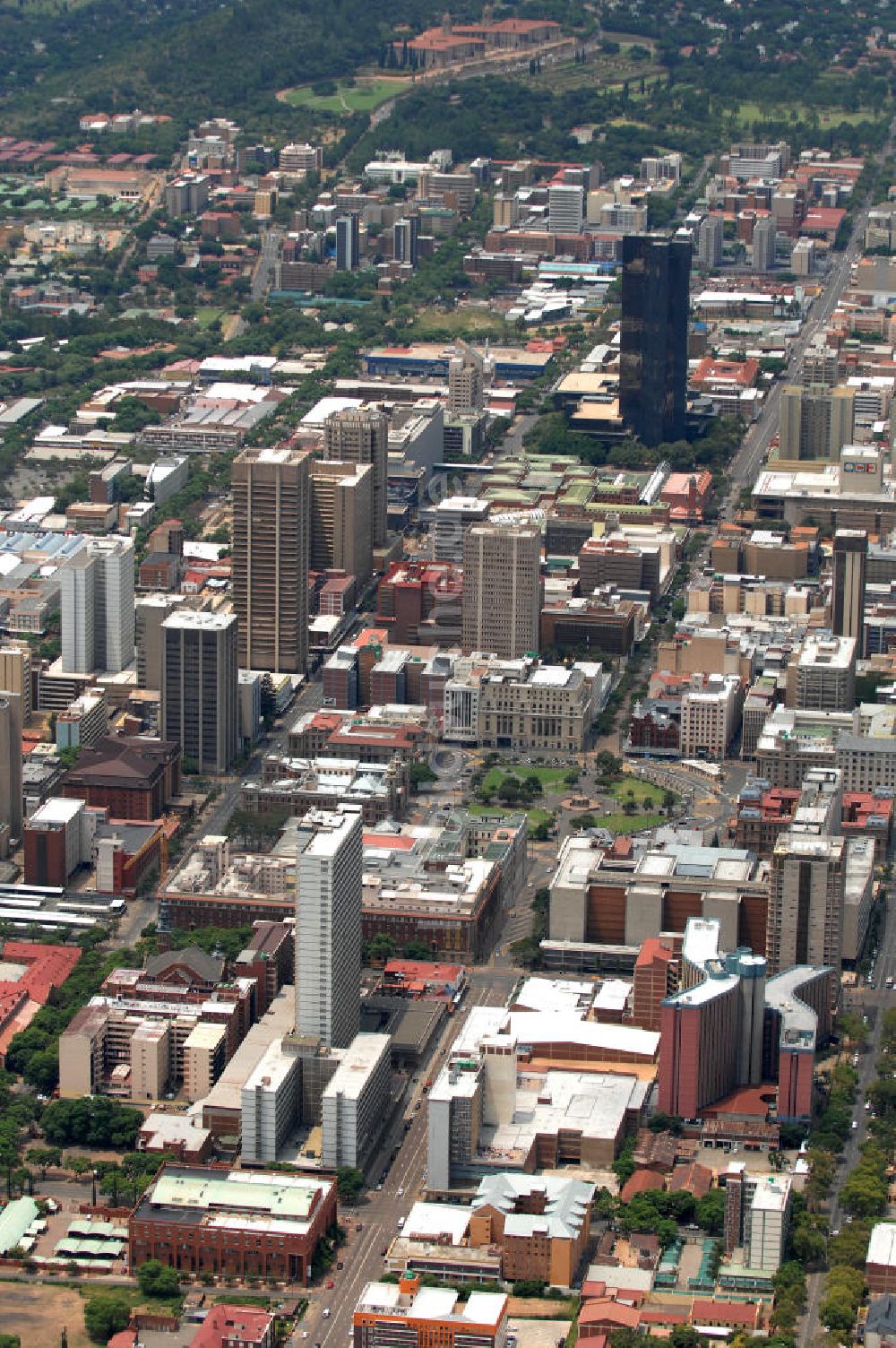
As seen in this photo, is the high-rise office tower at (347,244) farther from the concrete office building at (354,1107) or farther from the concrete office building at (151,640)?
the concrete office building at (354,1107)

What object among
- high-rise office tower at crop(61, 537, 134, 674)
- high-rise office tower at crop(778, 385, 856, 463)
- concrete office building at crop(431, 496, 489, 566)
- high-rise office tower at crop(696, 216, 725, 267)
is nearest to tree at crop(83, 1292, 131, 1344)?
high-rise office tower at crop(61, 537, 134, 674)

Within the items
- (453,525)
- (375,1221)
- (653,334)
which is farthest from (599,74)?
(375,1221)

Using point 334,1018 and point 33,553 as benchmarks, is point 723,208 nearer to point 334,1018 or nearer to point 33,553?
point 33,553

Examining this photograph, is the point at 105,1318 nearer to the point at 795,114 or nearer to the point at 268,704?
the point at 268,704

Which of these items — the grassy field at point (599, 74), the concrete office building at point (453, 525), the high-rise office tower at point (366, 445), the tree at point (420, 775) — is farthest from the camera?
the grassy field at point (599, 74)

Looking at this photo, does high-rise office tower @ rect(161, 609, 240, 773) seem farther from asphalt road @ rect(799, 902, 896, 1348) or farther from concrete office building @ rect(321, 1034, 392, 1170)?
concrete office building @ rect(321, 1034, 392, 1170)

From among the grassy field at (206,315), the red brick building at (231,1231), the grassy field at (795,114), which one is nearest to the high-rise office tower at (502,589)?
the red brick building at (231,1231)

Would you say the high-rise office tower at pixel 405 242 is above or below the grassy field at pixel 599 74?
below

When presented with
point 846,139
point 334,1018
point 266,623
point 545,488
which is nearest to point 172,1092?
point 334,1018
